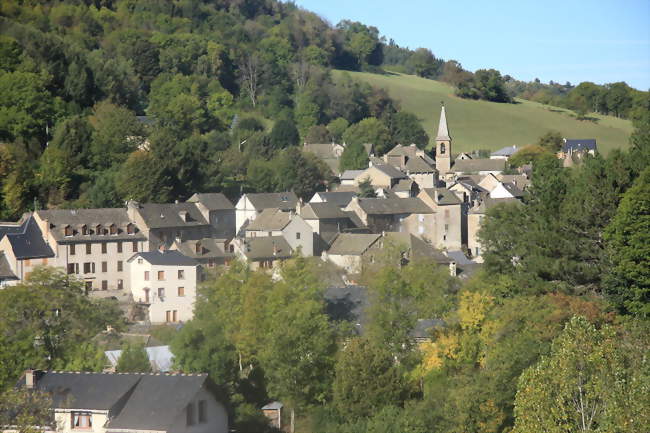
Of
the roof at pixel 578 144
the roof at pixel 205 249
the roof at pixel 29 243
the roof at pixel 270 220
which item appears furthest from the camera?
the roof at pixel 578 144

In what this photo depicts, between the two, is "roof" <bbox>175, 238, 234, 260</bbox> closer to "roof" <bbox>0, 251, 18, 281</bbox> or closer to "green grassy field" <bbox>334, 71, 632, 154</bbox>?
"roof" <bbox>0, 251, 18, 281</bbox>

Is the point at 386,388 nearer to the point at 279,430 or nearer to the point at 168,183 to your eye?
the point at 279,430

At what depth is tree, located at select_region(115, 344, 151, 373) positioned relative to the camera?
38.5 meters

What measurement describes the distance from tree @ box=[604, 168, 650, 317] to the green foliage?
1830 centimetres

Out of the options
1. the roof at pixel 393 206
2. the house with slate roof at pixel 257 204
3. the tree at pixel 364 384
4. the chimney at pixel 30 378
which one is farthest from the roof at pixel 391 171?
the chimney at pixel 30 378

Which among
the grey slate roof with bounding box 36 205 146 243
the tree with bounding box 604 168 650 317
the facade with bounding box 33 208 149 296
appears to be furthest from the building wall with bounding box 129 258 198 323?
the tree with bounding box 604 168 650 317

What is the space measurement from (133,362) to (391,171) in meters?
55.5

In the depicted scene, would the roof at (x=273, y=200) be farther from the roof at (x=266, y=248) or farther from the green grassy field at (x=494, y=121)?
the green grassy field at (x=494, y=121)

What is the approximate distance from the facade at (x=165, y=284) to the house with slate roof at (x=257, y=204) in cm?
1405

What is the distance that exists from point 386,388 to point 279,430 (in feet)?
14.7

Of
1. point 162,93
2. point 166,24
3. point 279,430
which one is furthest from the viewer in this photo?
point 166,24

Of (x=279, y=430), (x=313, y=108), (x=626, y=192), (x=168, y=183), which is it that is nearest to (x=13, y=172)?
(x=168, y=183)

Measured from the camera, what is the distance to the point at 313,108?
123m

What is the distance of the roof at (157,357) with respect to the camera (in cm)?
4009
